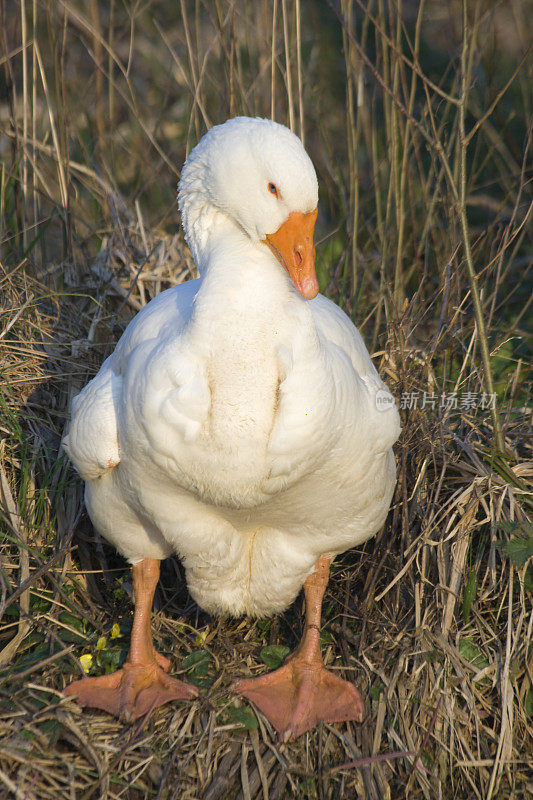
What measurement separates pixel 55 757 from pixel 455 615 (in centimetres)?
153

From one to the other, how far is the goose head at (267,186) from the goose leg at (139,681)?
1.39 meters

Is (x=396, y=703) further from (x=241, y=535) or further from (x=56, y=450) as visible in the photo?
(x=56, y=450)

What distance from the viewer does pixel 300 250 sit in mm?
2354

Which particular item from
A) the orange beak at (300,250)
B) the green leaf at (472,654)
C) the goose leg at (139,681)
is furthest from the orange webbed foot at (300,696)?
the orange beak at (300,250)

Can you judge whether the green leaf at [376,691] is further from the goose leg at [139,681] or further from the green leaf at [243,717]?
the goose leg at [139,681]

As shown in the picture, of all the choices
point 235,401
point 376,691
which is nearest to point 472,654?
point 376,691

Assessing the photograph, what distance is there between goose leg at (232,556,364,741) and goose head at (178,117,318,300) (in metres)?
1.35

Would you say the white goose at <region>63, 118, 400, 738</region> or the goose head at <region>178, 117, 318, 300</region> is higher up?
the goose head at <region>178, 117, 318, 300</region>

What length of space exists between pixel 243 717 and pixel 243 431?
45.3 inches

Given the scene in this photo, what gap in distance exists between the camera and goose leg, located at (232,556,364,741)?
285cm

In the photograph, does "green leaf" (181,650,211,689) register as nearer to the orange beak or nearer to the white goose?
the white goose

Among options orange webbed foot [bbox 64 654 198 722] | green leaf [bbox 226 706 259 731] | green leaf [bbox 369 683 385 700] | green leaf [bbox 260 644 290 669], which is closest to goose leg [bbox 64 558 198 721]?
orange webbed foot [bbox 64 654 198 722]

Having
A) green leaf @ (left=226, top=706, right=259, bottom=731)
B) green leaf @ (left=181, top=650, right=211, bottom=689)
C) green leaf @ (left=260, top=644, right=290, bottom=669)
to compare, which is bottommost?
green leaf @ (left=260, top=644, right=290, bottom=669)

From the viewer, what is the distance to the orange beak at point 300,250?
2.35 metres
